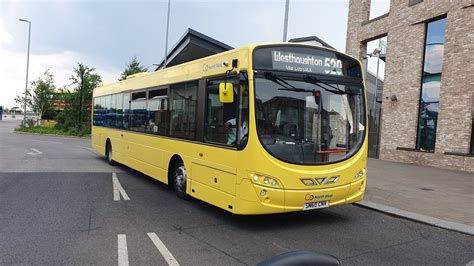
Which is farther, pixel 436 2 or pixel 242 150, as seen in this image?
pixel 436 2

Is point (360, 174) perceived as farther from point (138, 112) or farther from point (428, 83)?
point (428, 83)

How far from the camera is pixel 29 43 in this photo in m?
37.8

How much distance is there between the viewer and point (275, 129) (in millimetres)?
5883

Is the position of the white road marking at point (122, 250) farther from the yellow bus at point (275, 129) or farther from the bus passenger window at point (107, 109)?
the bus passenger window at point (107, 109)

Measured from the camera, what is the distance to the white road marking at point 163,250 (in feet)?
14.7

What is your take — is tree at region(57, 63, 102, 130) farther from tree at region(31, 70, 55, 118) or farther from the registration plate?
the registration plate

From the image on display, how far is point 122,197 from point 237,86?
3798 mm

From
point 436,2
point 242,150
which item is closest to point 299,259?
point 242,150

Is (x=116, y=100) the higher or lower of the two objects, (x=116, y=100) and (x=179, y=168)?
the higher

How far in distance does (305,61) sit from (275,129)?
4.27 ft

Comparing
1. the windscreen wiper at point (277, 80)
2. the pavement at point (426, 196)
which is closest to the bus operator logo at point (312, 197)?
the windscreen wiper at point (277, 80)

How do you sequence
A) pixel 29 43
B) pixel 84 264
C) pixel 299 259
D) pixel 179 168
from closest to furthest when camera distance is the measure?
pixel 299 259
pixel 84 264
pixel 179 168
pixel 29 43

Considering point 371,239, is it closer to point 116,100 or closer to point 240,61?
point 240,61

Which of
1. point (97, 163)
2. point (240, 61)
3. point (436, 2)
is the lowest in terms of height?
point (97, 163)
